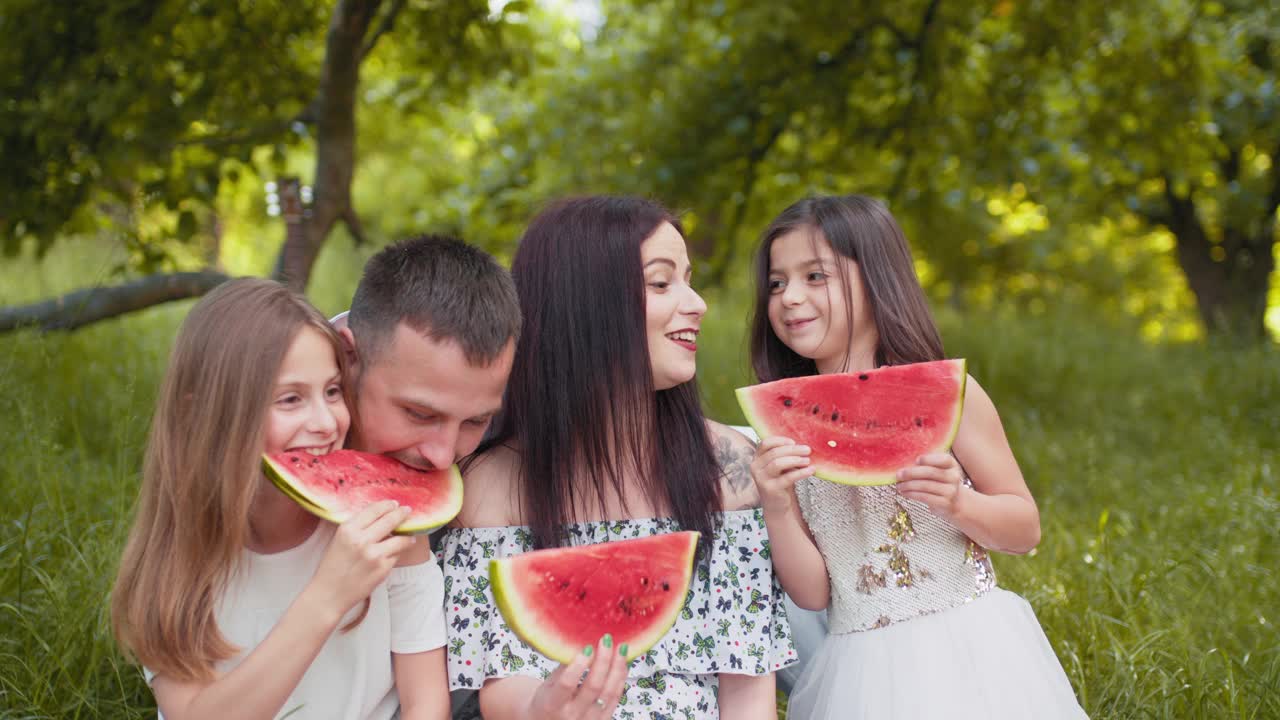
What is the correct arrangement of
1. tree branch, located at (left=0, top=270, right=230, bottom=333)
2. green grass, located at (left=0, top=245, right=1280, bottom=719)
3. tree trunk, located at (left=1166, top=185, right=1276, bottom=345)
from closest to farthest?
green grass, located at (left=0, top=245, right=1280, bottom=719)
tree branch, located at (left=0, top=270, right=230, bottom=333)
tree trunk, located at (left=1166, top=185, right=1276, bottom=345)

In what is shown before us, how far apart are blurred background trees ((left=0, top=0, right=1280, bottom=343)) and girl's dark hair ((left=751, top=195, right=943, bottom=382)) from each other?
270cm

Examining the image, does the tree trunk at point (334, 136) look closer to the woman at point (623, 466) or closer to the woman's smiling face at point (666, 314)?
the woman at point (623, 466)

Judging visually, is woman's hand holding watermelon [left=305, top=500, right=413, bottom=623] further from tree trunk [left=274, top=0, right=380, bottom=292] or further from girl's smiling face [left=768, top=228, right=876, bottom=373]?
tree trunk [left=274, top=0, right=380, bottom=292]

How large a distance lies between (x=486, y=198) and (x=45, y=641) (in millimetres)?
5361

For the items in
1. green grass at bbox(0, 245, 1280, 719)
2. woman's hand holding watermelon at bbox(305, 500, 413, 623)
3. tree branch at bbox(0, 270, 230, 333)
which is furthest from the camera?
tree branch at bbox(0, 270, 230, 333)

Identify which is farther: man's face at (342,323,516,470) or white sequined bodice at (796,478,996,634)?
white sequined bodice at (796,478,996,634)

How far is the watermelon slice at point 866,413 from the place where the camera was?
251 centimetres

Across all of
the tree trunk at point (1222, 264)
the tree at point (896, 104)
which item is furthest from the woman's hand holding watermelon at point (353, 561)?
the tree trunk at point (1222, 264)

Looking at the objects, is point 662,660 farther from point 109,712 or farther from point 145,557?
point 109,712

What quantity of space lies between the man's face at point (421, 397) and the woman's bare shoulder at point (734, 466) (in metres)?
0.71

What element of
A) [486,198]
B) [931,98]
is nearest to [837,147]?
[931,98]

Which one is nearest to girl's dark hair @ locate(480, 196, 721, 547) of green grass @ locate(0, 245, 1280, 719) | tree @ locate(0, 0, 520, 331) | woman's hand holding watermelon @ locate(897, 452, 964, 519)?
woman's hand holding watermelon @ locate(897, 452, 964, 519)

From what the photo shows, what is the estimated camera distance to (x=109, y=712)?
9.17 feet

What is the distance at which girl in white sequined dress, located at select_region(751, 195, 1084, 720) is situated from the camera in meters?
2.45
